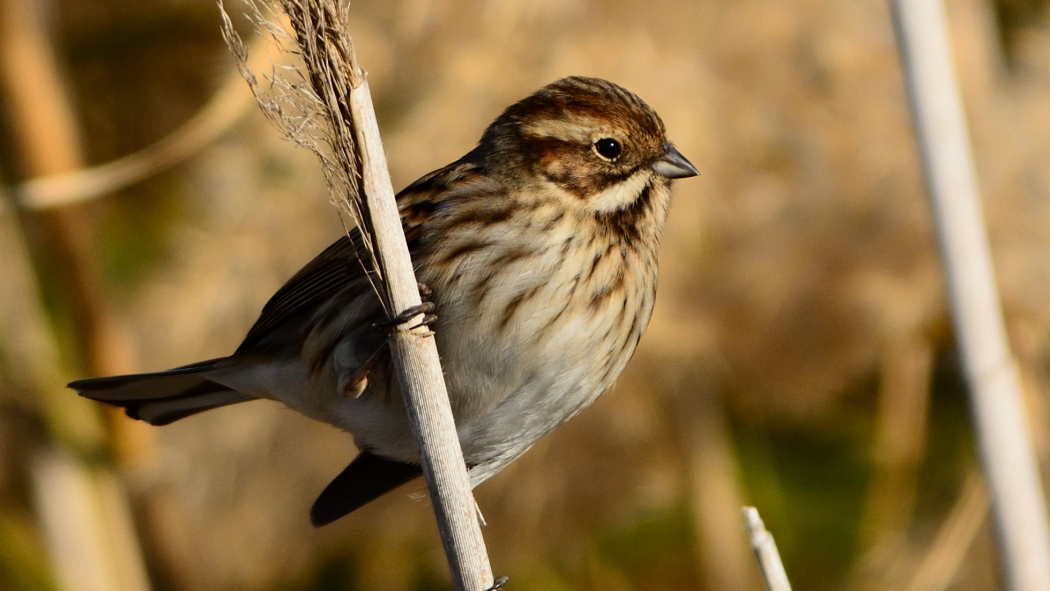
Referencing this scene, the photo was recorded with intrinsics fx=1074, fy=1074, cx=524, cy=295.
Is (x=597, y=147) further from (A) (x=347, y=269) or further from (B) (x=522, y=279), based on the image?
(A) (x=347, y=269)

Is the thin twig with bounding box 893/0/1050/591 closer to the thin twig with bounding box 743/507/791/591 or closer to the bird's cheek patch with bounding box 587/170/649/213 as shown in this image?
the bird's cheek patch with bounding box 587/170/649/213

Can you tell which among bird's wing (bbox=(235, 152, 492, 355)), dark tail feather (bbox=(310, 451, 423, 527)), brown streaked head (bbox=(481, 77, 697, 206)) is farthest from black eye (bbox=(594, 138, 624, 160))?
dark tail feather (bbox=(310, 451, 423, 527))

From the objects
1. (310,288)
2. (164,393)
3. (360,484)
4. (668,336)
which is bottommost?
(360,484)

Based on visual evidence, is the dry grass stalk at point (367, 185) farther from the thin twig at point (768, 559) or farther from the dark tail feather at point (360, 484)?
the dark tail feather at point (360, 484)

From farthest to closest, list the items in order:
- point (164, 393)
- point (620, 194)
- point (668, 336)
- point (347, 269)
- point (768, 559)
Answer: point (668, 336), point (164, 393), point (347, 269), point (620, 194), point (768, 559)

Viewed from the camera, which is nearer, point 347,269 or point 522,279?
point 522,279

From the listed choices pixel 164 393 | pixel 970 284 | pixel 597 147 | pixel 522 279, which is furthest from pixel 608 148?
pixel 164 393

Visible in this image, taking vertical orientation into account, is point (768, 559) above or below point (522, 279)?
below
